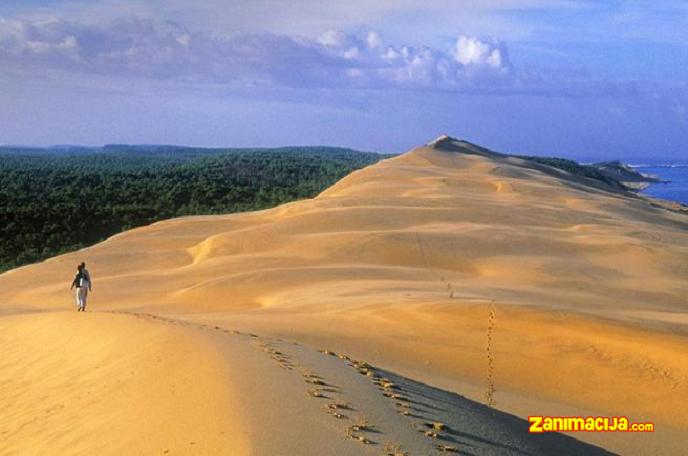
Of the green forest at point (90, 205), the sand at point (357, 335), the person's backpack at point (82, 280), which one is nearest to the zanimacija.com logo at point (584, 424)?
the sand at point (357, 335)

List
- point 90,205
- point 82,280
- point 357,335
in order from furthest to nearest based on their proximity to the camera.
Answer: point 90,205, point 82,280, point 357,335

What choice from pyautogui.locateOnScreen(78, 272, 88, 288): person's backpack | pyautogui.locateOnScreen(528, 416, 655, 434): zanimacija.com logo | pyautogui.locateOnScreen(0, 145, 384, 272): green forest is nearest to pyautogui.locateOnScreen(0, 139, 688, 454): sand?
pyautogui.locateOnScreen(528, 416, 655, 434): zanimacija.com logo

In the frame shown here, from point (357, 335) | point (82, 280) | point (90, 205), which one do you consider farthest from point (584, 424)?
point (90, 205)

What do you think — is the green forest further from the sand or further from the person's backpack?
the person's backpack

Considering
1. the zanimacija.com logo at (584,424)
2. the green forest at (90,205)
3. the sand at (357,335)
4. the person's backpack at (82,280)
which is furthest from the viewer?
the green forest at (90,205)

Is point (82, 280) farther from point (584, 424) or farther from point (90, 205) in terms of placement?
point (90, 205)

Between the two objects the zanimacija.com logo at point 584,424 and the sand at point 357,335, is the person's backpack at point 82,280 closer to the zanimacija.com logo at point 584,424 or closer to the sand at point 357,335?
the sand at point 357,335

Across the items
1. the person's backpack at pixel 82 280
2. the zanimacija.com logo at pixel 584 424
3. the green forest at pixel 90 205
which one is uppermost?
the person's backpack at pixel 82 280

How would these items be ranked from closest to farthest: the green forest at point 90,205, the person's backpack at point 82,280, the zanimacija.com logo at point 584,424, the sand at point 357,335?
the sand at point 357,335 < the zanimacija.com logo at point 584,424 < the person's backpack at point 82,280 < the green forest at point 90,205
